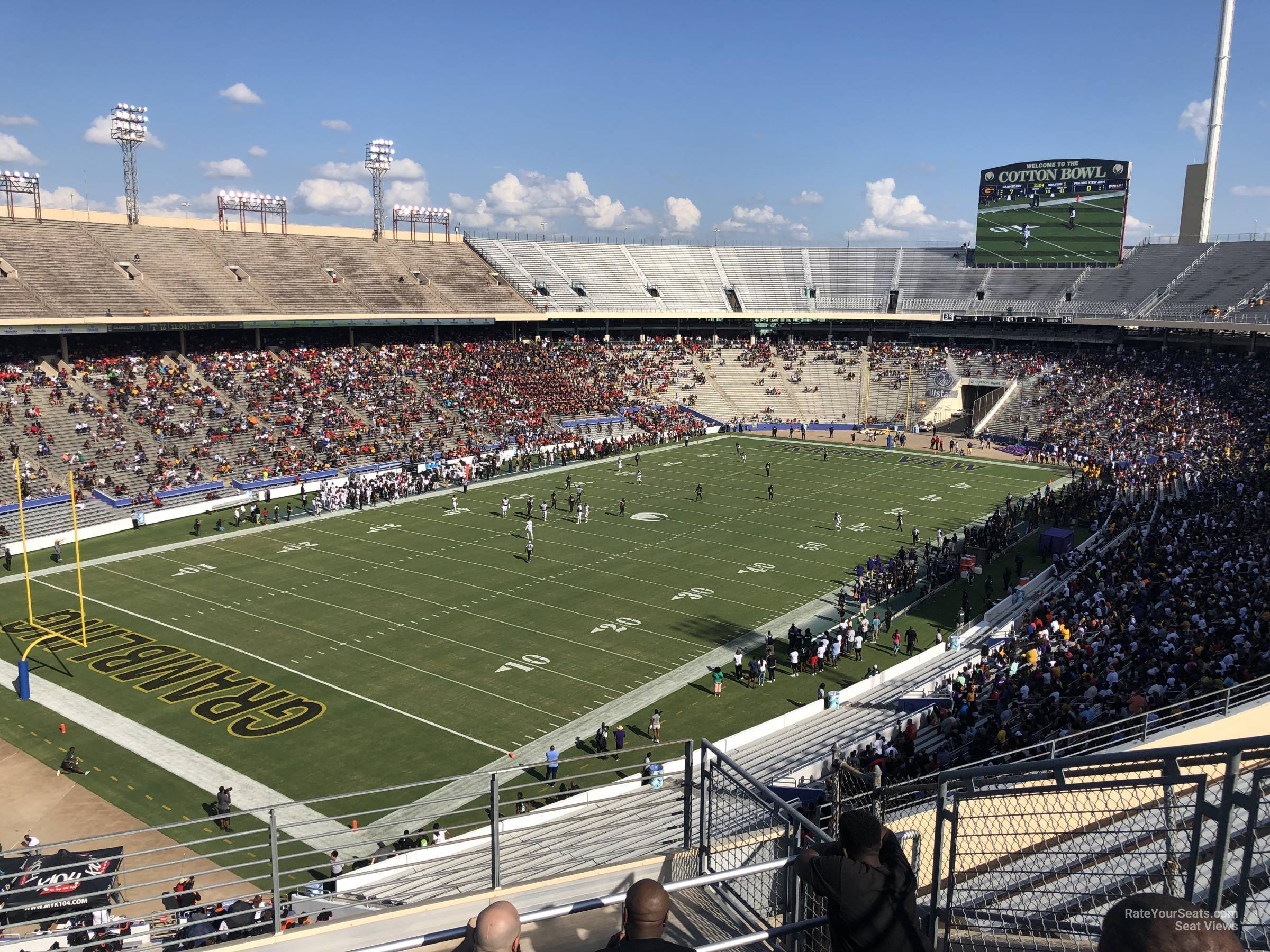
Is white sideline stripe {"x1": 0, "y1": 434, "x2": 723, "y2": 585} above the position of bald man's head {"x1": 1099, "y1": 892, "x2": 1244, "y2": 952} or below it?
below

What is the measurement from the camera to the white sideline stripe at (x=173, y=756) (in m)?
17.2

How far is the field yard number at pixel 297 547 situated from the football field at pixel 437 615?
5.3 inches

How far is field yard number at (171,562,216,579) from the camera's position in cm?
3109

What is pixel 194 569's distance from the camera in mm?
31609

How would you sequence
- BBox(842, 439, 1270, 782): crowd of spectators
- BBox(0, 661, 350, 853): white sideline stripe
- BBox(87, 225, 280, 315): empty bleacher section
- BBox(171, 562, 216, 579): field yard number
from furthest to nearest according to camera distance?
BBox(87, 225, 280, 315): empty bleacher section
BBox(171, 562, 216, 579): field yard number
BBox(0, 661, 350, 853): white sideline stripe
BBox(842, 439, 1270, 782): crowd of spectators

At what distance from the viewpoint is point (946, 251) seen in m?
85.0

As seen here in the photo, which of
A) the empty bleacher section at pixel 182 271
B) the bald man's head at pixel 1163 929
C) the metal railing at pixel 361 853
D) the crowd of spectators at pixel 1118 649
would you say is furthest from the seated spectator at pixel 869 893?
the empty bleacher section at pixel 182 271

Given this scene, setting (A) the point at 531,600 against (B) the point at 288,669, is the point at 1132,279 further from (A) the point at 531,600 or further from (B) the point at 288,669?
(B) the point at 288,669

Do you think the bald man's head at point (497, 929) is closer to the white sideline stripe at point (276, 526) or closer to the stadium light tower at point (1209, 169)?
the white sideline stripe at point (276, 526)

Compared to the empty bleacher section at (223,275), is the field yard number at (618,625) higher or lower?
lower

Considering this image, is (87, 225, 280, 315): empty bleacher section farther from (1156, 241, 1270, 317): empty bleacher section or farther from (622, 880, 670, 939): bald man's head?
(1156, 241, 1270, 317): empty bleacher section

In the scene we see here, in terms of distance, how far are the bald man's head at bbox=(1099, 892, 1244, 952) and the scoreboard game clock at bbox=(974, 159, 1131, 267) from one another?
76.3m

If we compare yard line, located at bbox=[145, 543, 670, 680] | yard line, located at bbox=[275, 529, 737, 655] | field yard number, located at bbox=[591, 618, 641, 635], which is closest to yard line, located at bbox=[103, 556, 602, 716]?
yard line, located at bbox=[145, 543, 670, 680]

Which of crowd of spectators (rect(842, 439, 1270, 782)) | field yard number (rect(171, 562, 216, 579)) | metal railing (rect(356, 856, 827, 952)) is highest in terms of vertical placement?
metal railing (rect(356, 856, 827, 952))
